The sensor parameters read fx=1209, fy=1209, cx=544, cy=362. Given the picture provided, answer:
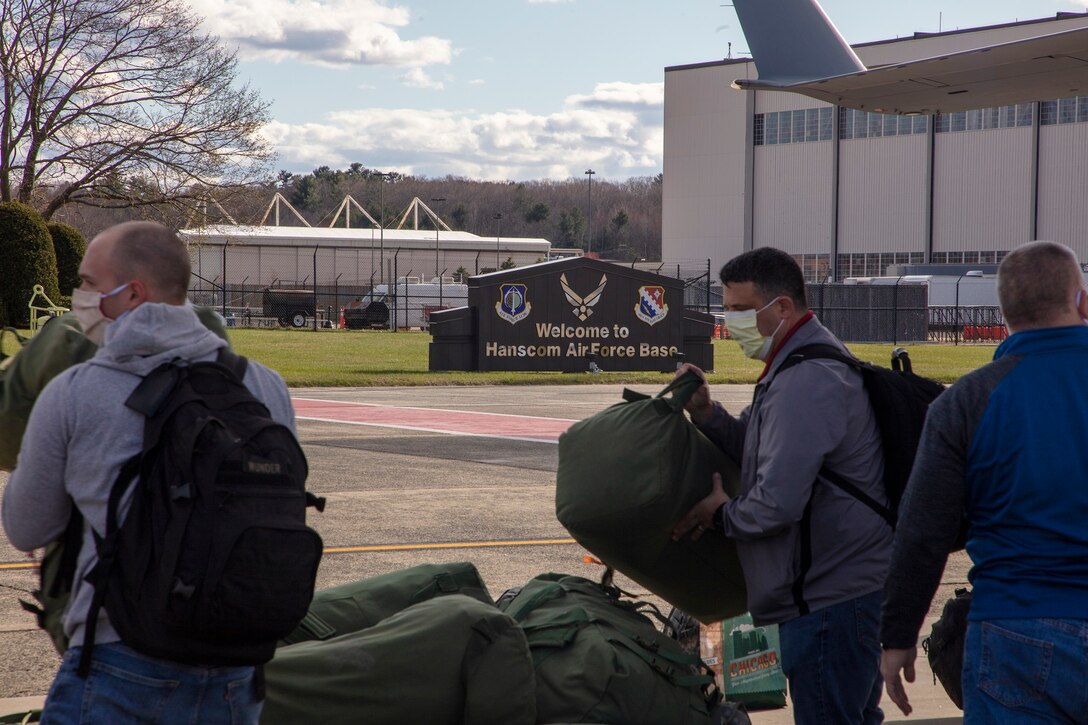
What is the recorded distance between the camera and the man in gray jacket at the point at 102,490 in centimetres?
260

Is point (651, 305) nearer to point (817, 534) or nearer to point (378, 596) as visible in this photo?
point (378, 596)

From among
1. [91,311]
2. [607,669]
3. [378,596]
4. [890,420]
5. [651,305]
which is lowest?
[607,669]

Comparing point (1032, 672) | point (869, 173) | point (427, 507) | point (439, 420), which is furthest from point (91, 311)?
point (869, 173)

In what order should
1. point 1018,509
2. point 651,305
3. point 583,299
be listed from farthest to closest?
1. point 651,305
2. point 583,299
3. point 1018,509

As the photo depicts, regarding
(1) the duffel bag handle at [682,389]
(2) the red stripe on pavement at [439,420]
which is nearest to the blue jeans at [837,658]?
(1) the duffel bag handle at [682,389]

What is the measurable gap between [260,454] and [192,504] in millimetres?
171

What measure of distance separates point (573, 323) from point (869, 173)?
37.6m

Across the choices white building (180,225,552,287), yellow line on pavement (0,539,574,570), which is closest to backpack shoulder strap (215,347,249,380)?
yellow line on pavement (0,539,574,570)

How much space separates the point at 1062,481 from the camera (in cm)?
282

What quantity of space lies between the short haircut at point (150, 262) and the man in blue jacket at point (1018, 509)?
186 centimetres

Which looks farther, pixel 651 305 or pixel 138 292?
pixel 651 305

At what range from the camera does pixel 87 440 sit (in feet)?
8.52

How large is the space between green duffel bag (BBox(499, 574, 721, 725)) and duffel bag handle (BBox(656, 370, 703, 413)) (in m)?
0.78

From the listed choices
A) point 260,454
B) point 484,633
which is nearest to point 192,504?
point 260,454
